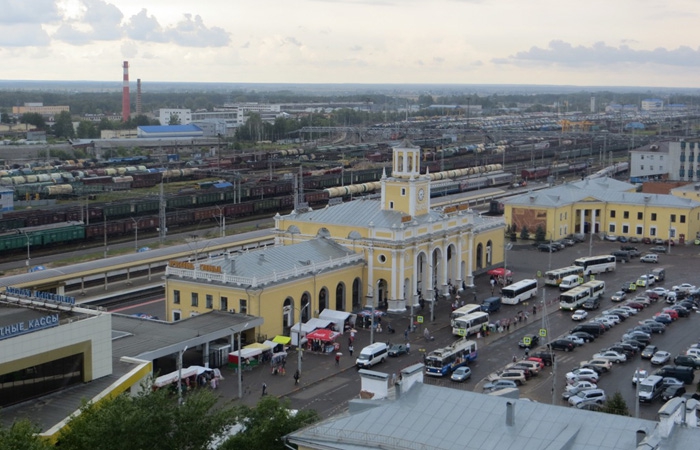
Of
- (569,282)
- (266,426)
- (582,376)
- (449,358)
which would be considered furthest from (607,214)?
(266,426)

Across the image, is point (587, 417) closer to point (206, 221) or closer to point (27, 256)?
point (27, 256)

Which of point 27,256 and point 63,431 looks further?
point 27,256

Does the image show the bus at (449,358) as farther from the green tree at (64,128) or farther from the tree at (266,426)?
the green tree at (64,128)

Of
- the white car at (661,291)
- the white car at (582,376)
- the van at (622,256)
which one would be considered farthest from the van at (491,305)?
the van at (622,256)

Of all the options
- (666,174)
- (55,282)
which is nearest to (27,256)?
(55,282)

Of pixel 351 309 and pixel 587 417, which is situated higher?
pixel 587 417

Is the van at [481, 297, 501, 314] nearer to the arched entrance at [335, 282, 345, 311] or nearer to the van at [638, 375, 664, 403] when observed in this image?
the arched entrance at [335, 282, 345, 311]

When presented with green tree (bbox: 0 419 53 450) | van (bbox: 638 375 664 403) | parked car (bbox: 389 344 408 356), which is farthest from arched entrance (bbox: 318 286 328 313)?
green tree (bbox: 0 419 53 450)

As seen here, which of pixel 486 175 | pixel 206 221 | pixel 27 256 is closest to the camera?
pixel 27 256
